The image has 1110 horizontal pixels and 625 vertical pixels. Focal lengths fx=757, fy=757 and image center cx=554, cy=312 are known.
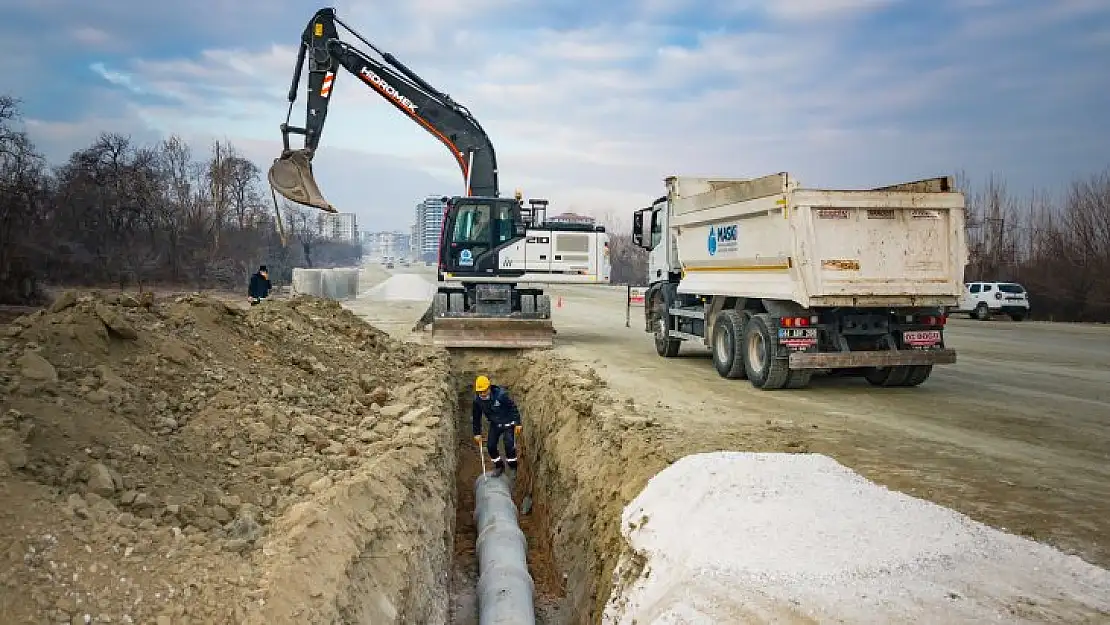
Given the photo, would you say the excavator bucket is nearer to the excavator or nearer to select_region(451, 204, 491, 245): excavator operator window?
the excavator

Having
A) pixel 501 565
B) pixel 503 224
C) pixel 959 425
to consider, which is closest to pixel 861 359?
pixel 959 425

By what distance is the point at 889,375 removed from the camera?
1185 centimetres

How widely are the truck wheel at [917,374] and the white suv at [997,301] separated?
21.5 m

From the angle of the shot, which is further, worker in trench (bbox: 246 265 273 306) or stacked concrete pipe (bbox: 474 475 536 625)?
worker in trench (bbox: 246 265 273 306)

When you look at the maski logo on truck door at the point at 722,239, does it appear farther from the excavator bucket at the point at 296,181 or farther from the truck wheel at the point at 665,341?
the excavator bucket at the point at 296,181

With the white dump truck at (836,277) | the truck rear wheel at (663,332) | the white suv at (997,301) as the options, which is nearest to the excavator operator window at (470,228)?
the truck rear wheel at (663,332)

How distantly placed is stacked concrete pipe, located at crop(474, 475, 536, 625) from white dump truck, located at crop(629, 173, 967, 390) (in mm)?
4520

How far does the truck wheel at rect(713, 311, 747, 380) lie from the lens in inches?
472

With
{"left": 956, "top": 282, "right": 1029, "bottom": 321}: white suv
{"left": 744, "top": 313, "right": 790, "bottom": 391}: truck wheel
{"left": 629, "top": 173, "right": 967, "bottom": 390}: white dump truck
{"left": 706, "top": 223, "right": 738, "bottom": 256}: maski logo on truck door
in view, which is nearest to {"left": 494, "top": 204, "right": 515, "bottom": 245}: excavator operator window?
{"left": 706, "top": 223, "right": 738, "bottom": 256}: maski logo on truck door

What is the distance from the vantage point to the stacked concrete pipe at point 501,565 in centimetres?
707

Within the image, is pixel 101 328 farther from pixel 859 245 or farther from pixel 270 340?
pixel 859 245

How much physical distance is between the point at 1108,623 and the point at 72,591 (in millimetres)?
5307

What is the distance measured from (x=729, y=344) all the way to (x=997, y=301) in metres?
23.9

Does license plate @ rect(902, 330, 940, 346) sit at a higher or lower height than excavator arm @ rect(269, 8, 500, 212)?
lower
